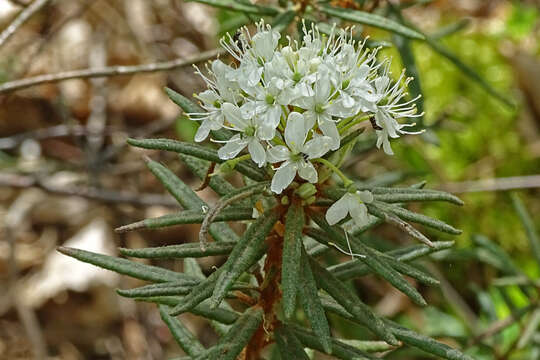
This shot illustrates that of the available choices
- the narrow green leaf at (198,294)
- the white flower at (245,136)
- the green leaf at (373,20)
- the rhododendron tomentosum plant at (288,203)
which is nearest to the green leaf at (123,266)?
the rhododendron tomentosum plant at (288,203)

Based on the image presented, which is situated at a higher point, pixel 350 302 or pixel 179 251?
pixel 179 251

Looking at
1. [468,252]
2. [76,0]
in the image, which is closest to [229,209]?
[468,252]

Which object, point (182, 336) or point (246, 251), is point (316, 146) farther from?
point (182, 336)

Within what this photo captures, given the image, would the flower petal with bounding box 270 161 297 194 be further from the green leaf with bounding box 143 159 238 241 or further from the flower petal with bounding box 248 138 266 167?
the green leaf with bounding box 143 159 238 241

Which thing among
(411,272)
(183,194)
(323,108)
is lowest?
(411,272)

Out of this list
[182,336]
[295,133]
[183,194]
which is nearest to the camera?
[295,133]

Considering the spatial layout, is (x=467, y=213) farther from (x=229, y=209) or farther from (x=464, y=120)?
(x=229, y=209)

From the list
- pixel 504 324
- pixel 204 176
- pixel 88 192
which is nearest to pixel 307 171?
pixel 204 176
